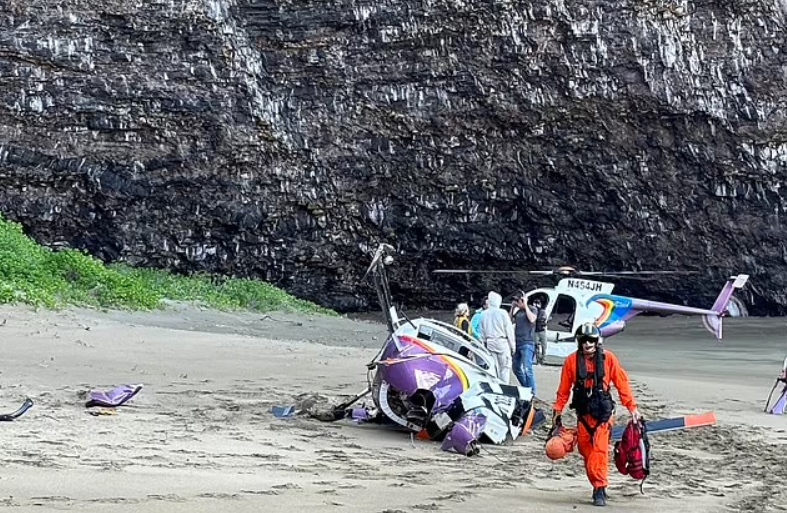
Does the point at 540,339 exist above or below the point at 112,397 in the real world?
below

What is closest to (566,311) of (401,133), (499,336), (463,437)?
(401,133)

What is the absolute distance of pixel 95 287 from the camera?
22125 mm

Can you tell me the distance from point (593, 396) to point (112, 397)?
4679 millimetres

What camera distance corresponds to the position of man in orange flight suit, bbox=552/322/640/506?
7535 millimetres

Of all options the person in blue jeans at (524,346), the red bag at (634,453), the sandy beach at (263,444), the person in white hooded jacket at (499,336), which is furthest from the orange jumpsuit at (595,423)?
the person in blue jeans at (524,346)

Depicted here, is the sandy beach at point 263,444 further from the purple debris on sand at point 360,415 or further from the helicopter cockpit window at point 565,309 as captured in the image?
the helicopter cockpit window at point 565,309

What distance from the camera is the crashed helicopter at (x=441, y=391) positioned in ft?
32.5

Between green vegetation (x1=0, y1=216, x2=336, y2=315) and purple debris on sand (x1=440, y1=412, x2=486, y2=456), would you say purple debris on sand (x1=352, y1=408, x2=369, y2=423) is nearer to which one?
purple debris on sand (x1=440, y1=412, x2=486, y2=456)

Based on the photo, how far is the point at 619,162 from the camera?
97.2 feet

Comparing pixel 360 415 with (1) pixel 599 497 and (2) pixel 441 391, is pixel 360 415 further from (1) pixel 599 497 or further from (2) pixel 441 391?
(1) pixel 599 497

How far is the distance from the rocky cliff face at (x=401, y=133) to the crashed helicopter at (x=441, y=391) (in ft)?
55.6

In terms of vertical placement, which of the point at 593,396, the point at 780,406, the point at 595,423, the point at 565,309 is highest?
the point at 593,396

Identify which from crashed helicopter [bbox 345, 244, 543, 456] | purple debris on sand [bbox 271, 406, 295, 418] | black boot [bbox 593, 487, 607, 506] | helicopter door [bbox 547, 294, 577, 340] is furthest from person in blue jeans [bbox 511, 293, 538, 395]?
black boot [bbox 593, 487, 607, 506]

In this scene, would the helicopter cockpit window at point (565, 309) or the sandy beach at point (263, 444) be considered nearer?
the sandy beach at point (263, 444)
